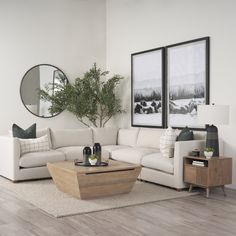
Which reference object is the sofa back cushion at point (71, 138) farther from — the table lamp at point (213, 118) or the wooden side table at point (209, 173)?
the table lamp at point (213, 118)

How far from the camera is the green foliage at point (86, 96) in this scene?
778 centimetres

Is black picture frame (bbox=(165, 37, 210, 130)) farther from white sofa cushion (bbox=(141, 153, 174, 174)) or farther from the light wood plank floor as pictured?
the light wood plank floor

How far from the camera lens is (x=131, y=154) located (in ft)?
21.3

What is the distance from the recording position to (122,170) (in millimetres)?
5223

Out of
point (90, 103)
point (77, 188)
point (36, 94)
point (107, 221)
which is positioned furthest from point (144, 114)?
point (107, 221)

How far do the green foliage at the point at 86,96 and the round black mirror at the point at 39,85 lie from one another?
9cm

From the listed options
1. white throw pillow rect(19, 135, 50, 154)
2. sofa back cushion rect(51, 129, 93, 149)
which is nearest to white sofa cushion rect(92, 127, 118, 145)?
sofa back cushion rect(51, 129, 93, 149)

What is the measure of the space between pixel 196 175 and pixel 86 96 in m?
3.26

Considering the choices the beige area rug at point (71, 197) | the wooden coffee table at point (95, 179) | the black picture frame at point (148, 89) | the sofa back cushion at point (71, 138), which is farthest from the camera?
the sofa back cushion at point (71, 138)

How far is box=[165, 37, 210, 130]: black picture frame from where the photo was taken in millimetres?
6258

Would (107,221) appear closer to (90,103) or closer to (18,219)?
(18,219)

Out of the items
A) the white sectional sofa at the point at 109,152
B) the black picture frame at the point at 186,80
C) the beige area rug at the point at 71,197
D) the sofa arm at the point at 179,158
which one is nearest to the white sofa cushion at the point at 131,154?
the white sectional sofa at the point at 109,152

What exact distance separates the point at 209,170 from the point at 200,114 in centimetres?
77

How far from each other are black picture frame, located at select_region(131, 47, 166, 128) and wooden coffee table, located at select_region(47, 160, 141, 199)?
2098mm
